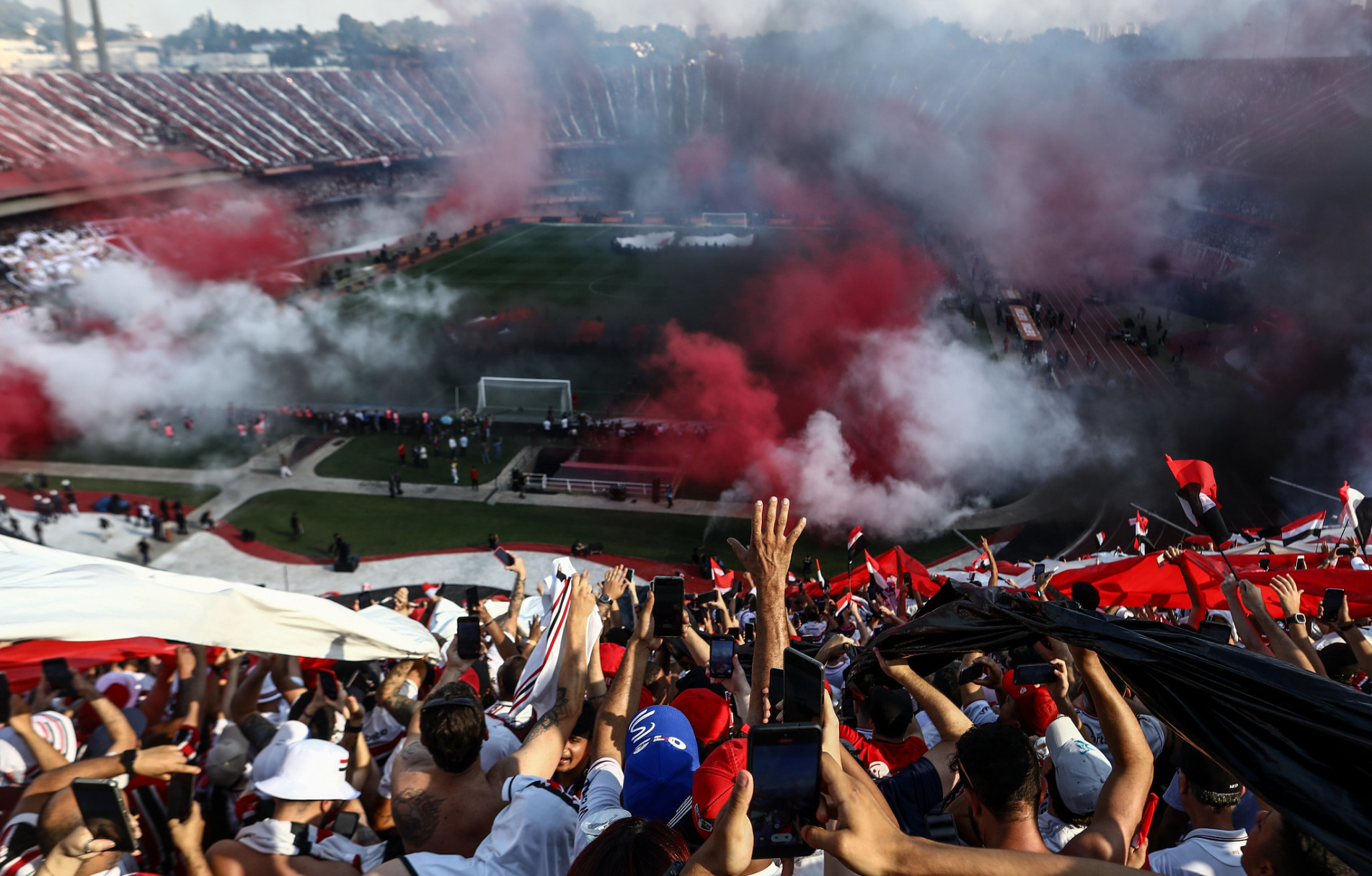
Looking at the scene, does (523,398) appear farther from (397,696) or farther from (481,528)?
(397,696)

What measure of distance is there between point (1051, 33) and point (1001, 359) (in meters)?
25.5

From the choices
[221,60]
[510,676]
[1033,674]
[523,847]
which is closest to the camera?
[523,847]

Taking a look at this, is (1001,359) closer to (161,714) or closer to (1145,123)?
(1145,123)

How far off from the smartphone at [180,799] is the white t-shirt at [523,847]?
95cm

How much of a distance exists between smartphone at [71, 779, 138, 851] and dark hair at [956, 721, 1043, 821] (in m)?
3.08

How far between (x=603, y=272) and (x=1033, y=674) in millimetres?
49687

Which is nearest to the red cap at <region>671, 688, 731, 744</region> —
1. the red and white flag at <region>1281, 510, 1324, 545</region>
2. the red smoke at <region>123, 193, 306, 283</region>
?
the red and white flag at <region>1281, 510, 1324, 545</region>

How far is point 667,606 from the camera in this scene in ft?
14.3

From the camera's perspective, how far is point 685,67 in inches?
3159

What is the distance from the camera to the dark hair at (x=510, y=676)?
21.3ft

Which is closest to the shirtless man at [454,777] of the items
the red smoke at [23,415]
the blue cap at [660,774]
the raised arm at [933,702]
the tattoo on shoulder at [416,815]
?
the tattoo on shoulder at [416,815]

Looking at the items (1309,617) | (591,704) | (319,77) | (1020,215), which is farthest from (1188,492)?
(319,77)

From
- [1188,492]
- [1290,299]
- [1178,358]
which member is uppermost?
[1188,492]

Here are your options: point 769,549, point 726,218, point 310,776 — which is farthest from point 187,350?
point 726,218
